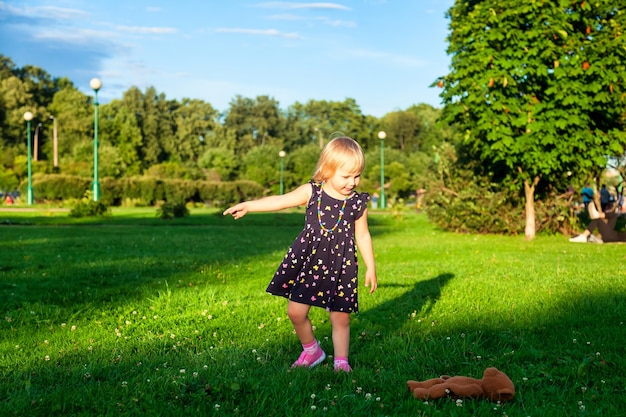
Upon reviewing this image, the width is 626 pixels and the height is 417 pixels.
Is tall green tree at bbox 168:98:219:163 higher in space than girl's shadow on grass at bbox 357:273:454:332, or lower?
higher

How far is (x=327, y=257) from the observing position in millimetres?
4449

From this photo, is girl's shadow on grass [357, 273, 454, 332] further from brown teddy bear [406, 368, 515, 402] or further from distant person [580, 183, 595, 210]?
distant person [580, 183, 595, 210]

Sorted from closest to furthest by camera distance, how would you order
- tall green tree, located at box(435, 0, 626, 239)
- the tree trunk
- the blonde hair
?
the blonde hair → tall green tree, located at box(435, 0, 626, 239) → the tree trunk

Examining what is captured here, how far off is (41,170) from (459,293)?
172 feet

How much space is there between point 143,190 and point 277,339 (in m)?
41.1

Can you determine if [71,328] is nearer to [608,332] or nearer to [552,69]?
[608,332]

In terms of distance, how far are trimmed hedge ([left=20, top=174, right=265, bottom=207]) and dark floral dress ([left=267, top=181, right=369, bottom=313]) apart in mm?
35601

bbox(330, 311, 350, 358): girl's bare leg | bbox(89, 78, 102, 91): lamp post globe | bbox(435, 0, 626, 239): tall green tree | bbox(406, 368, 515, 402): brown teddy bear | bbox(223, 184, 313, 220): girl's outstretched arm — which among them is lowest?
bbox(406, 368, 515, 402): brown teddy bear

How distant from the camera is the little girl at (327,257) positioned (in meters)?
4.39

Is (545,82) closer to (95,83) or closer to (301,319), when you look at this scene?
(301,319)

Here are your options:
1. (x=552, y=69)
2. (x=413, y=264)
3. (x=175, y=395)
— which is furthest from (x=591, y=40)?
(x=175, y=395)

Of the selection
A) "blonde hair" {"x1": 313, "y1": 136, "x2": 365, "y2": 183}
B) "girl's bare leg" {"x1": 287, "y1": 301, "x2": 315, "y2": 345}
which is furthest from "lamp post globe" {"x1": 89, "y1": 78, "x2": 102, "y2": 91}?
"girl's bare leg" {"x1": 287, "y1": 301, "x2": 315, "y2": 345}

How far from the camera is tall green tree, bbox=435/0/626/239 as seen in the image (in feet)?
45.7

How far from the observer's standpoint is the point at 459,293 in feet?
23.7
